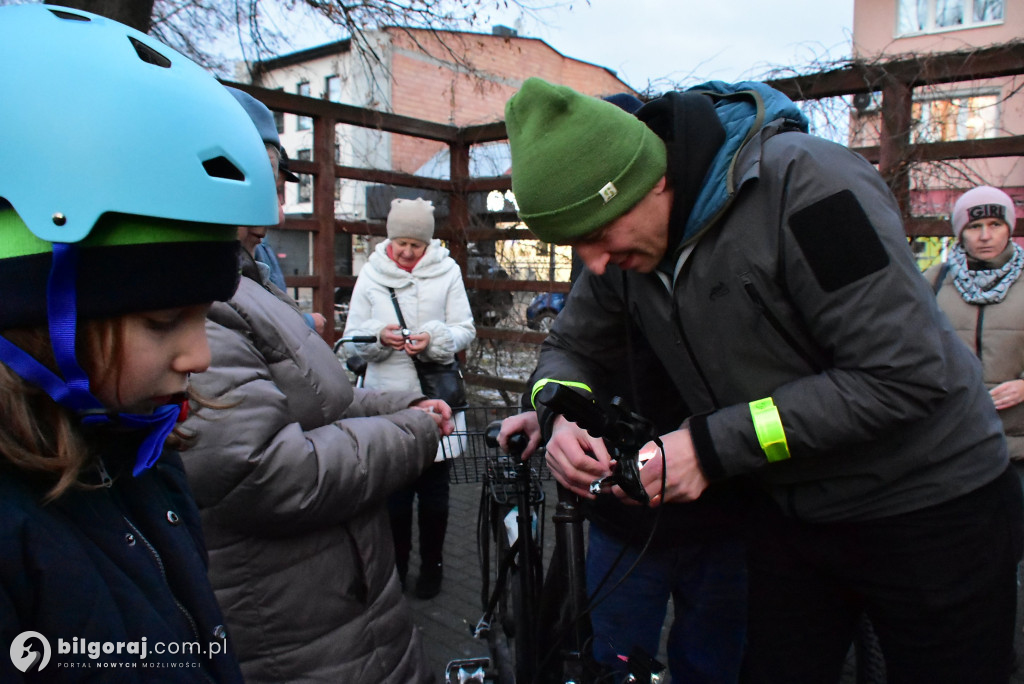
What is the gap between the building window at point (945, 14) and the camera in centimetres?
2070

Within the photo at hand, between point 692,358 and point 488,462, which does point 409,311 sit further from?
point 692,358

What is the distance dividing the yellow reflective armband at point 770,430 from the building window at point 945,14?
23.0 m

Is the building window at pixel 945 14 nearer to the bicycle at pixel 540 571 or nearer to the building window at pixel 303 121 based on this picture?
the building window at pixel 303 121

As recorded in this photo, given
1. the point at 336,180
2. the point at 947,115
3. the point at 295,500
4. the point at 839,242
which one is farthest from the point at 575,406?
the point at 336,180

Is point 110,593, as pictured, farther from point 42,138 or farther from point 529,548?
point 529,548

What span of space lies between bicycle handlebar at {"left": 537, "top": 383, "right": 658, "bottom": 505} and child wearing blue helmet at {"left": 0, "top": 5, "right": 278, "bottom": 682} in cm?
81

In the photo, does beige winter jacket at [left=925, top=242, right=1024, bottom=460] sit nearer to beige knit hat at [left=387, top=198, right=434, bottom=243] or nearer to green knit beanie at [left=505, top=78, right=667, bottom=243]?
green knit beanie at [left=505, top=78, right=667, bottom=243]

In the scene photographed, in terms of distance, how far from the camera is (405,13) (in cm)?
683

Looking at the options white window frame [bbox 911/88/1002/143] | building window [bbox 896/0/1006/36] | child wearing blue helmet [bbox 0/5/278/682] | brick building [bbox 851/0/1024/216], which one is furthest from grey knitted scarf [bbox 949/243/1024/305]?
building window [bbox 896/0/1006/36]

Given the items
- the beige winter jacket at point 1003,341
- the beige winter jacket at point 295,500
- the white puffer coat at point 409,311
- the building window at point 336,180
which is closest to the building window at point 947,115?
the beige winter jacket at point 1003,341

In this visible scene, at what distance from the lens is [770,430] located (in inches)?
64.7

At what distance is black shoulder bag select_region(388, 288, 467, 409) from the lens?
14.3ft

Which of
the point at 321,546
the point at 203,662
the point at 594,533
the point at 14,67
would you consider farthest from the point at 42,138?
the point at 594,533

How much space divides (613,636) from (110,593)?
67.5 inches
